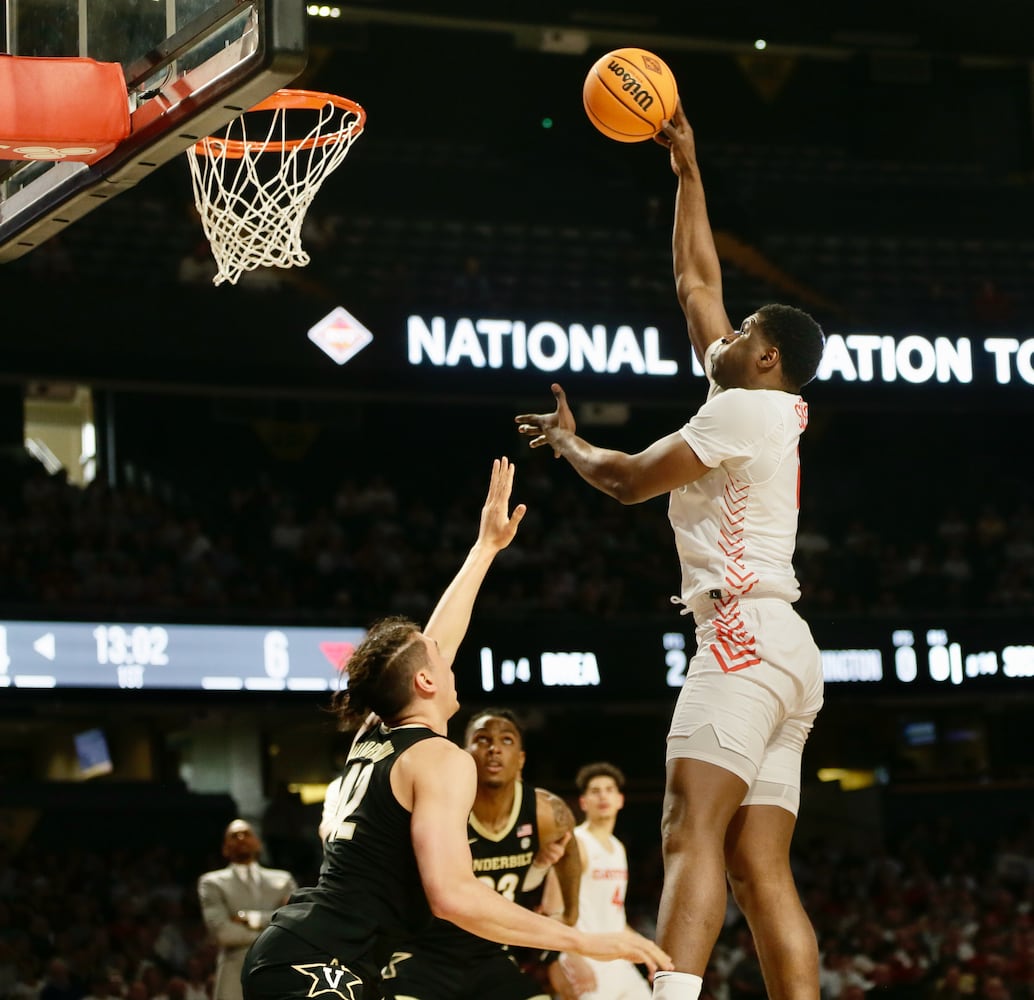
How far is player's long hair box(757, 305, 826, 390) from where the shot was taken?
4703 millimetres

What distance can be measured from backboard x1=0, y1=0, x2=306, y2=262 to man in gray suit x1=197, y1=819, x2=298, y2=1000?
4.21m

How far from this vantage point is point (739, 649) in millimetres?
4512

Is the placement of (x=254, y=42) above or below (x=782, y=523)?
above

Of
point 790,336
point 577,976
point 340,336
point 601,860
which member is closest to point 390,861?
point 790,336

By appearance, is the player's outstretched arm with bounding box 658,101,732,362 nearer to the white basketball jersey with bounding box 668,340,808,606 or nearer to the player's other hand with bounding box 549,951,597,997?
the white basketball jersey with bounding box 668,340,808,606

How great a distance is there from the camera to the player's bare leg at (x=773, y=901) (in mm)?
4363

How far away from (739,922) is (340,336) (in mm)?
6569

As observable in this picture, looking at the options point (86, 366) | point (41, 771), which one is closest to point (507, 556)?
point (86, 366)

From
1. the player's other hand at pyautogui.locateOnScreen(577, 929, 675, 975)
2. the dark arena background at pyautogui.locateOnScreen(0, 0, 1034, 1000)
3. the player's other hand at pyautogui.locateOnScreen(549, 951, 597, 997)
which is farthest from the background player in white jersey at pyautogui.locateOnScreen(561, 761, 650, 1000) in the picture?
the player's other hand at pyautogui.locateOnScreen(577, 929, 675, 975)

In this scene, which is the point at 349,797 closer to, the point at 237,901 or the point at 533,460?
the point at 237,901

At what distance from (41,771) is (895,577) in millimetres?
10912

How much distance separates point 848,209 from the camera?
20.1 meters

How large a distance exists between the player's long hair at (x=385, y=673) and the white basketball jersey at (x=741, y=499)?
84cm

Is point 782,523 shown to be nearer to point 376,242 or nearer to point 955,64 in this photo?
point 376,242
